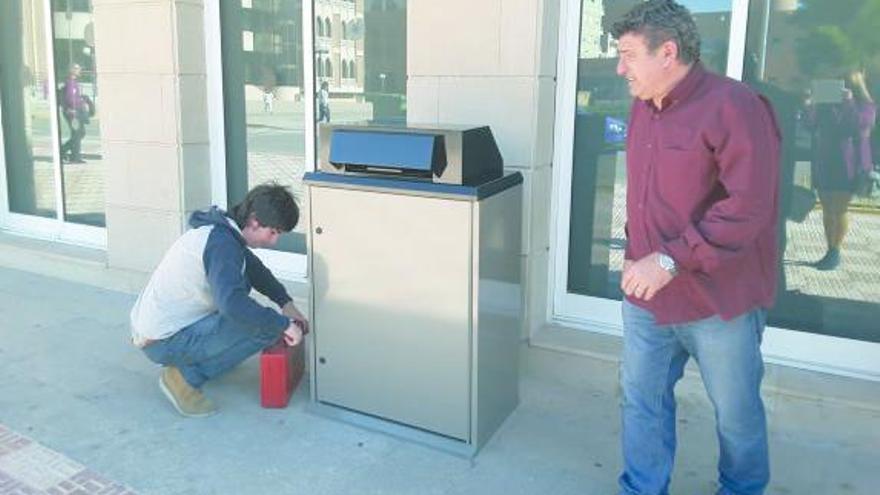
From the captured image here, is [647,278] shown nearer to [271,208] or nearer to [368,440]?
[368,440]

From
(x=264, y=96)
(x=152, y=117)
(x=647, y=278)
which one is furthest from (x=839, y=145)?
(x=152, y=117)

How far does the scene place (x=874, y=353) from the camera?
3.40 metres

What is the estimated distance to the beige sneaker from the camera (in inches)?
138

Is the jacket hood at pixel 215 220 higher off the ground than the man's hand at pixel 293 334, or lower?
higher

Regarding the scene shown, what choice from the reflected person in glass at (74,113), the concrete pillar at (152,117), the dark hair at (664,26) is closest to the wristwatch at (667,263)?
the dark hair at (664,26)

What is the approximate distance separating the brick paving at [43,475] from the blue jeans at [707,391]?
1.87 meters

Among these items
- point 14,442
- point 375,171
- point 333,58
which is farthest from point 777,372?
point 14,442

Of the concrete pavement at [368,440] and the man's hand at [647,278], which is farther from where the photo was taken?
the concrete pavement at [368,440]

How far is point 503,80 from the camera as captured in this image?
142 inches

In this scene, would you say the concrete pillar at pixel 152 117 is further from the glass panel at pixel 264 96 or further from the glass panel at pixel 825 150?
the glass panel at pixel 825 150

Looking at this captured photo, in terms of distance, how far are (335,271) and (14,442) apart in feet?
4.97

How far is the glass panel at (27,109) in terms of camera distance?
19.6 feet

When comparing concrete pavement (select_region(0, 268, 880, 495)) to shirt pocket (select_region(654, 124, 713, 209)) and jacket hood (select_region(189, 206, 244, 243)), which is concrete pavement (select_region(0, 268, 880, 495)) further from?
shirt pocket (select_region(654, 124, 713, 209))

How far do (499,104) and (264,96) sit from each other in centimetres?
186
